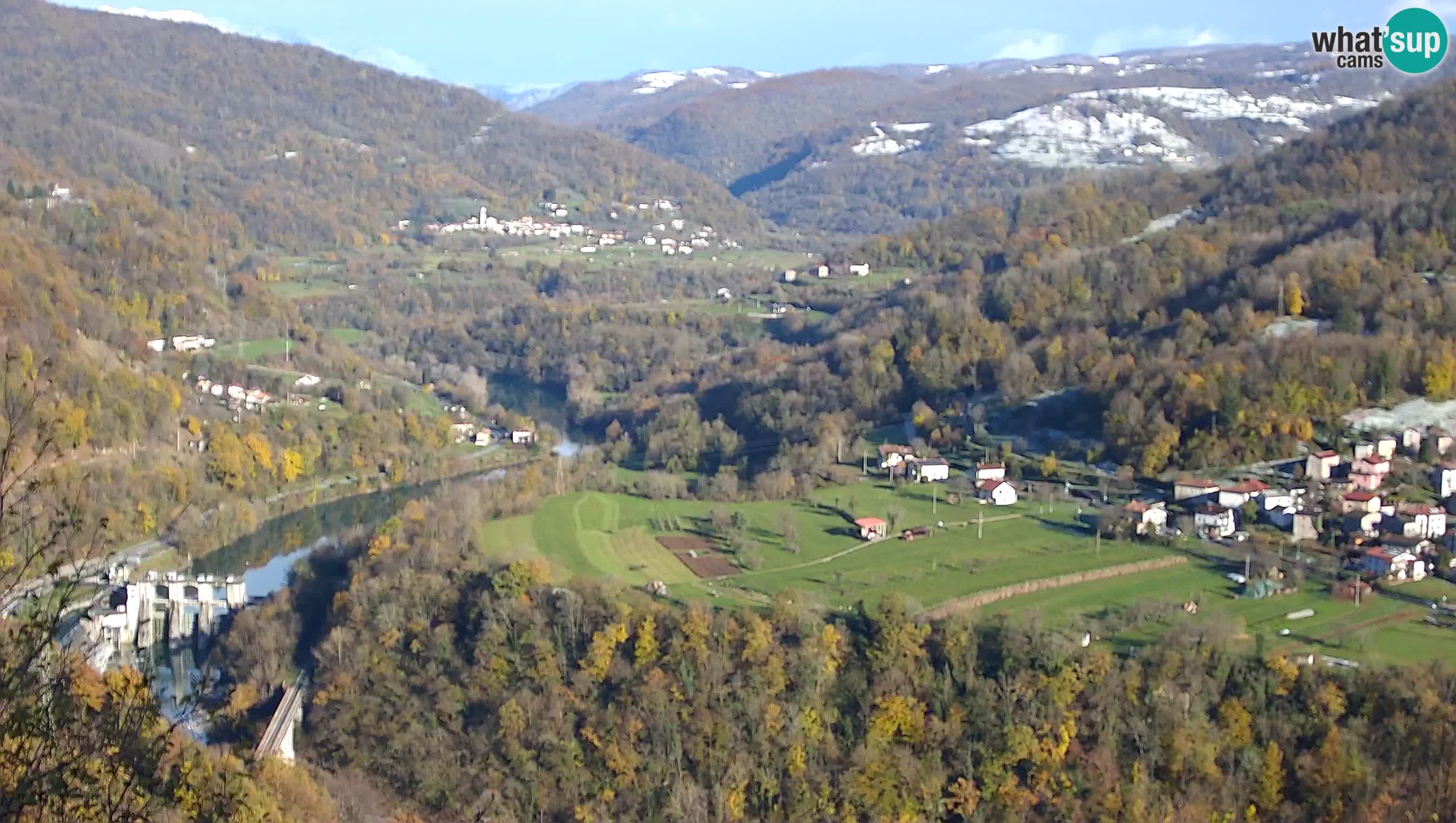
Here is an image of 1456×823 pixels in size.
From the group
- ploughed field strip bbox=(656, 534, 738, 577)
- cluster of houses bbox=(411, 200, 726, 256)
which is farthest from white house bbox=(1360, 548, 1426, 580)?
cluster of houses bbox=(411, 200, 726, 256)

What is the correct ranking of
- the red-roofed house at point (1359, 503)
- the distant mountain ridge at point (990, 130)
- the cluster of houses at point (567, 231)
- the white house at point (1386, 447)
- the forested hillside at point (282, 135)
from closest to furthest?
the red-roofed house at point (1359, 503) < the white house at point (1386, 447) < the forested hillside at point (282, 135) < the cluster of houses at point (567, 231) < the distant mountain ridge at point (990, 130)

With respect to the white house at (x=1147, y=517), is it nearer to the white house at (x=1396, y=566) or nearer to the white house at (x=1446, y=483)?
the white house at (x=1396, y=566)

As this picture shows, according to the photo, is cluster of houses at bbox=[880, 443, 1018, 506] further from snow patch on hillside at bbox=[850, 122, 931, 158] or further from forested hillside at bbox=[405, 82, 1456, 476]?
snow patch on hillside at bbox=[850, 122, 931, 158]

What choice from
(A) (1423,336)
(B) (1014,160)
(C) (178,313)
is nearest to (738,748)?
(A) (1423,336)

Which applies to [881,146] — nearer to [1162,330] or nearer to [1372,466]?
[1162,330]

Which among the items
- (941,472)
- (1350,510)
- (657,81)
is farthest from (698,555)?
(657,81)

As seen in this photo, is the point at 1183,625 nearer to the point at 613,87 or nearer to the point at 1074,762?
the point at 1074,762

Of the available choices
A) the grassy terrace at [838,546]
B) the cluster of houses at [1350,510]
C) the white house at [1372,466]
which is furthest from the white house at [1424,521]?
the grassy terrace at [838,546]
